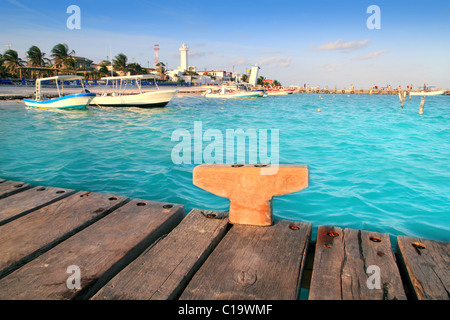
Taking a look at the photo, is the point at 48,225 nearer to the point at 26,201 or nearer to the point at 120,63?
the point at 26,201

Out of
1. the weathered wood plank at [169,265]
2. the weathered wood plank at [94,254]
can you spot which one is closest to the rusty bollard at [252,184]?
the weathered wood plank at [169,265]

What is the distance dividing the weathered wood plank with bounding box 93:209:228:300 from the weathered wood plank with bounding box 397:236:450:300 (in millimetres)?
1535

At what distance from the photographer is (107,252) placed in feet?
8.13

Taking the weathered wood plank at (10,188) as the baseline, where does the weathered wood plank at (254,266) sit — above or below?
below

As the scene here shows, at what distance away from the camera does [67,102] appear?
83.1 ft

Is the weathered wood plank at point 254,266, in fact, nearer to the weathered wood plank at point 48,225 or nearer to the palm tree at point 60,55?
the weathered wood plank at point 48,225

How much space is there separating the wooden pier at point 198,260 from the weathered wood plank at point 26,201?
28 mm

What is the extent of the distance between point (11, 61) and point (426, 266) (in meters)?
93.8

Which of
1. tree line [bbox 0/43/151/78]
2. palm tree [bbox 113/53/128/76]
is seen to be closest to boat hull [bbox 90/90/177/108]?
tree line [bbox 0/43/151/78]

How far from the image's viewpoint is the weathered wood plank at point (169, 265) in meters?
2.00

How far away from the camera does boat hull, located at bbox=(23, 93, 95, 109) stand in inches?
992

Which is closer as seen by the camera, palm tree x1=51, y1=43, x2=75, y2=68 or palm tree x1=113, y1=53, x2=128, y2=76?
palm tree x1=51, y1=43, x2=75, y2=68

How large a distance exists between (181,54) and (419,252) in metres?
134

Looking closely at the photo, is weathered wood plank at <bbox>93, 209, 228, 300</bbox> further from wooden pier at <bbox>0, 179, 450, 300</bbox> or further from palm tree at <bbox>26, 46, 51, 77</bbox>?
palm tree at <bbox>26, 46, 51, 77</bbox>
